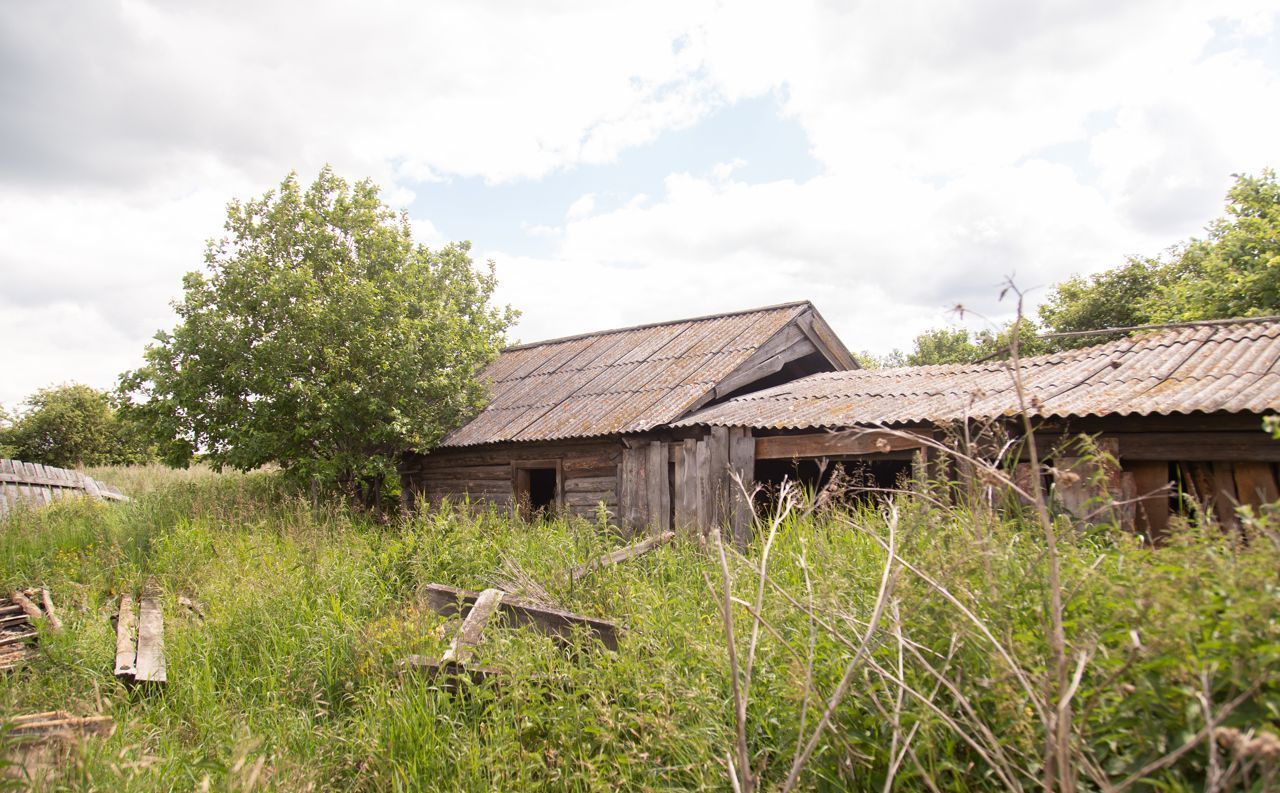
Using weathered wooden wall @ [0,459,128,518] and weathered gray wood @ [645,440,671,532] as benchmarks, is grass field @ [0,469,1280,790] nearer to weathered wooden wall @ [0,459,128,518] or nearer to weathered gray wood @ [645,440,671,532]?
weathered gray wood @ [645,440,671,532]

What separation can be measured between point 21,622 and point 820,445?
28.9 feet

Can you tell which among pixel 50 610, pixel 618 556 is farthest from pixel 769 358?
Answer: pixel 50 610

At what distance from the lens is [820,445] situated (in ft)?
29.0

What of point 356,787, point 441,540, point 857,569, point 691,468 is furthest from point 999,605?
point 691,468

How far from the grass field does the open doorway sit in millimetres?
3742

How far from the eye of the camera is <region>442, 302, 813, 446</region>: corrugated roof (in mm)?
10969

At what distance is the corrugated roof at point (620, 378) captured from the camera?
10969 mm

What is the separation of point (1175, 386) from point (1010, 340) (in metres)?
6.67

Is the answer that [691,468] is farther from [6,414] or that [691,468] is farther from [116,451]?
[6,414]

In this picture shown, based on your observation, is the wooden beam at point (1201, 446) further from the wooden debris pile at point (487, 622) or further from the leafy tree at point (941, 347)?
the leafy tree at point (941, 347)

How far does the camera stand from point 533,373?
1542 cm

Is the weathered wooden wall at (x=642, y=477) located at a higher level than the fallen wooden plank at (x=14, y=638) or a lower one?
higher

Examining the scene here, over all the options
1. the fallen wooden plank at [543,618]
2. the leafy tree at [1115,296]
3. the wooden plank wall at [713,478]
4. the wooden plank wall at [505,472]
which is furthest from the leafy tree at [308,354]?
the leafy tree at [1115,296]

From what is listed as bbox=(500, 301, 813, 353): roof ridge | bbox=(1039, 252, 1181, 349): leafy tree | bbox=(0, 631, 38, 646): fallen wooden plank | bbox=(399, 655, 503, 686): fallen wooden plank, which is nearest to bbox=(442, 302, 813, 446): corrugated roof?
bbox=(500, 301, 813, 353): roof ridge
